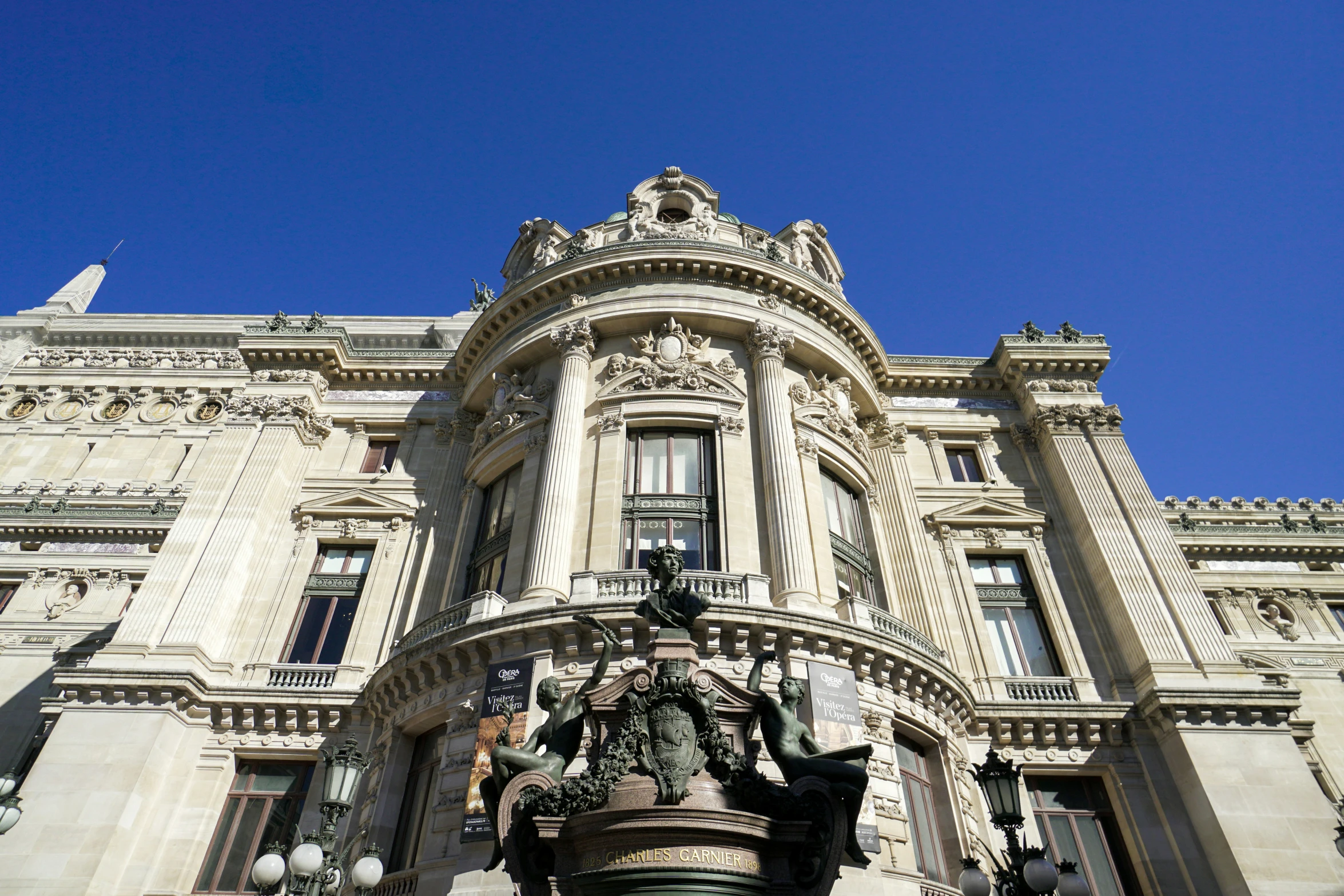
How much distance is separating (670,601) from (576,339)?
15903mm

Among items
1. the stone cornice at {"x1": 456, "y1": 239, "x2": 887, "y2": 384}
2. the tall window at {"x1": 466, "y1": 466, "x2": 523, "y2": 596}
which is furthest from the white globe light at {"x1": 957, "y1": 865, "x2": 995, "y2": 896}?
the stone cornice at {"x1": 456, "y1": 239, "x2": 887, "y2": 384}

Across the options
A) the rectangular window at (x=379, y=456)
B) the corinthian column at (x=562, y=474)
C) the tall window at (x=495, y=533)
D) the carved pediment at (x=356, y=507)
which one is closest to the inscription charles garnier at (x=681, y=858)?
the corinthian column at (x=562, y=474)

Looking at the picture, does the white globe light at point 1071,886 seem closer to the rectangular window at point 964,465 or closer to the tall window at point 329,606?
the rectangular window at point 964,465

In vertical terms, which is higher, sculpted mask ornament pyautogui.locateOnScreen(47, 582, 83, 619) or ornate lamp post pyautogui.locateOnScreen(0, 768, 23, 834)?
sculpted mask ornament pyautogui.locateOnScreen(47, 582, 83, 619)

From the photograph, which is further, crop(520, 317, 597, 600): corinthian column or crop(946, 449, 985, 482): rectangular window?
crop(946, 449, 985, 482): rectangular window

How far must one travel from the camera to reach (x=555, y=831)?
26.3ft

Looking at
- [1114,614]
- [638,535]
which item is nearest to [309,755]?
[638,535]

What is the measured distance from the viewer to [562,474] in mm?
21078

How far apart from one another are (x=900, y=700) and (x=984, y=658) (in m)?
5.26

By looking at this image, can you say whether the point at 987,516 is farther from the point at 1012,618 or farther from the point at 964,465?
the point at 1012,618

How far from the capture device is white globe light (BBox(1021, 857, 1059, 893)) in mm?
9867

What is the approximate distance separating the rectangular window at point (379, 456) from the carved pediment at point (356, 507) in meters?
1.77

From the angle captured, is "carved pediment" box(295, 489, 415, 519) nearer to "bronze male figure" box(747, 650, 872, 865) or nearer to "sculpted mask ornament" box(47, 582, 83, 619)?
"sculpted mask ornament" box(47, 582, 83, 619)

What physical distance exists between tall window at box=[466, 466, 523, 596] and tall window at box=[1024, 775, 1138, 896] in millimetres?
14874
